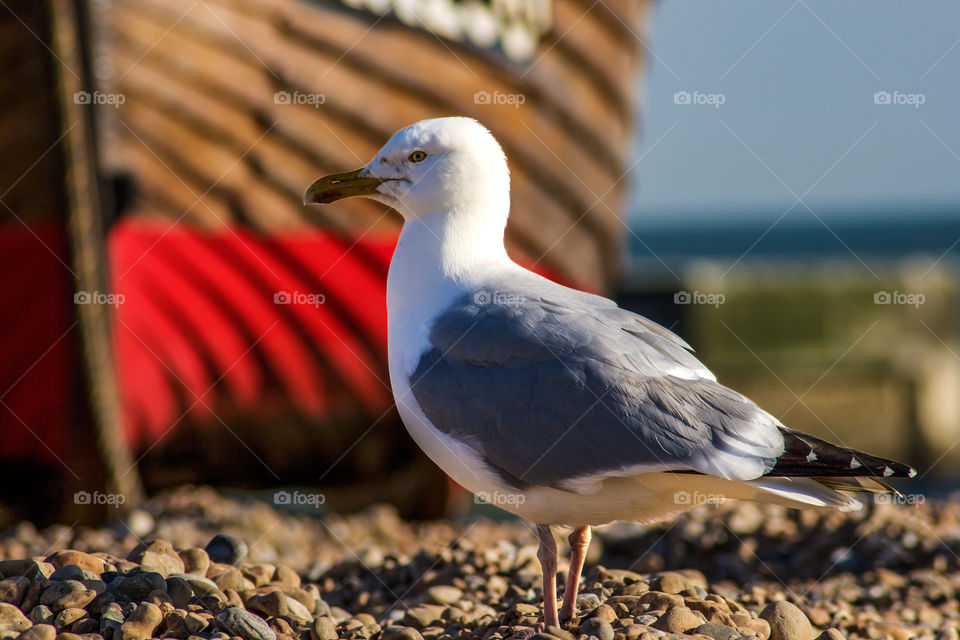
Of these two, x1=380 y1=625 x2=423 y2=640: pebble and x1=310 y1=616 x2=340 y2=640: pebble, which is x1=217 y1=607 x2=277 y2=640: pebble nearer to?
x1=310 y1=616 x2=340 y2=640: pebble

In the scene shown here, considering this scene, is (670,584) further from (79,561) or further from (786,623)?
(79,561)

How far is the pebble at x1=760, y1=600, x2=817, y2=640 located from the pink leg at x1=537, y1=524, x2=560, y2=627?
65 cm

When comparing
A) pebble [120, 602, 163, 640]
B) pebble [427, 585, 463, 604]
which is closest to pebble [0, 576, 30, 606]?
pebble [120, 602, 163, 640]

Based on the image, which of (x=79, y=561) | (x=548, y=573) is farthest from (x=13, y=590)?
(x=548, y=573)

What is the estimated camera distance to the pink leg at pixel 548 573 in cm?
303

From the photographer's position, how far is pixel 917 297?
573 inches

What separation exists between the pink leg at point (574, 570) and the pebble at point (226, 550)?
4.25 feet

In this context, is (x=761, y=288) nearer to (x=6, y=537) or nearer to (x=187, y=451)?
(x=187, y=451)

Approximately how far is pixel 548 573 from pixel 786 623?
728 millimetres

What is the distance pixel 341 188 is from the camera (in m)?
3.65

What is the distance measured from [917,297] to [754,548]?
35.8ft

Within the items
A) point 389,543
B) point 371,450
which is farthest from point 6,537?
point 371,450

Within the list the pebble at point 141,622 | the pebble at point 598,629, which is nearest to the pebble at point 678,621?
the pebble at point 598,629

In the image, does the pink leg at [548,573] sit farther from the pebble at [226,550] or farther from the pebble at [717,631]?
the pebble at [226,550]
